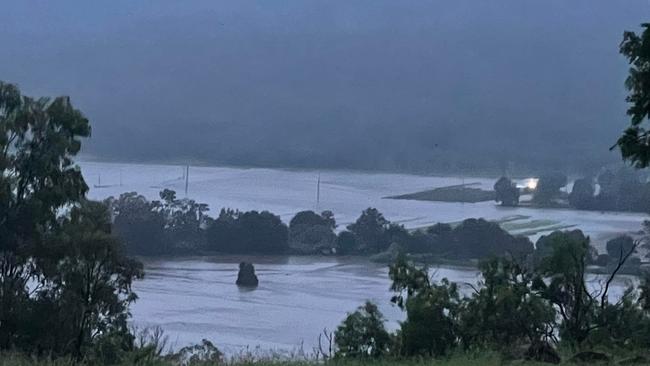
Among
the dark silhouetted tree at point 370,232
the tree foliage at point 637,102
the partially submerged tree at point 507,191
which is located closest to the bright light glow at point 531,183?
the partially submerged tree at point 507,191

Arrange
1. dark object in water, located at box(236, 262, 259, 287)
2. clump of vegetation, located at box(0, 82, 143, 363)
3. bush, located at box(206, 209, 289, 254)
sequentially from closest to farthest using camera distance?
clump of vegetation, located at box(0, 82, 143, 363) → dark object in water, located at box(236, 262, 259, 287) → bush, located at box(206, 209, 289, 254)

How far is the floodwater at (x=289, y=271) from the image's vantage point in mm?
30172

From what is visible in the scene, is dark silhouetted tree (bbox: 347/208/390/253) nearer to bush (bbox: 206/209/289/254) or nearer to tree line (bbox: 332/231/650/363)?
bush (bbox: 206/209/289/254)

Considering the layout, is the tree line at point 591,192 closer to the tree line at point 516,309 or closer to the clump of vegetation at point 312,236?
the clump of vegetation at point 312,236

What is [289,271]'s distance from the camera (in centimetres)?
4275

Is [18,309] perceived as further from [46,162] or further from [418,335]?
[418,335]

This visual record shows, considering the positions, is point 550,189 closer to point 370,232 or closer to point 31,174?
point 370,232

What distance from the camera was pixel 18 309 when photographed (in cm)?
2050

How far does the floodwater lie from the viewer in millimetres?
30172

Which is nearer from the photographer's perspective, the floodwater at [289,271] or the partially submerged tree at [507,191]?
the floodwater at [289,271]

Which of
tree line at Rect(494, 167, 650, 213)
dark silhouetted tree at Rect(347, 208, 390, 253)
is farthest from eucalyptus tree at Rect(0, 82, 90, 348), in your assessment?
tree line at Rect(494, 167, 650, 213)

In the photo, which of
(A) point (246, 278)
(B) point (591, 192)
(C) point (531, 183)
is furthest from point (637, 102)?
(C) point (531, 183)

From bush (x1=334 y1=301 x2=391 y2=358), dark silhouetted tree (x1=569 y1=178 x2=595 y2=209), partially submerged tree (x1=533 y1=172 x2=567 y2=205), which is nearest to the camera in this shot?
bush (x1=334 y1=301 x2=391 y2=358)

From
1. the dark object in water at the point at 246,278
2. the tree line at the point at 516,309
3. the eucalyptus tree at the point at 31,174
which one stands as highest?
the eucalyptus tree at the point at 31,174
